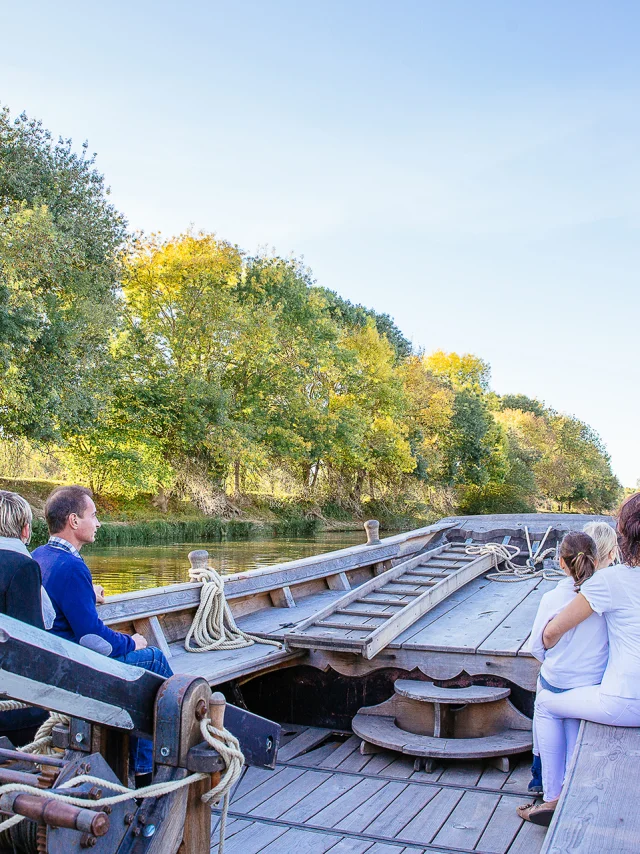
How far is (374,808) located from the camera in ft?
11.5

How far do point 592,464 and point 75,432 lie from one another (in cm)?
4679

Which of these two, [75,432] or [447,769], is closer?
[447,769]

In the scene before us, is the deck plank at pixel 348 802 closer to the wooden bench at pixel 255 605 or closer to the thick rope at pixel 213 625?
the wooden bench at pixel 255 605

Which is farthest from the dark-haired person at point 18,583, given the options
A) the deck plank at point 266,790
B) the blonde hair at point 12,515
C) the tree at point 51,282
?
the tree at point 51,282

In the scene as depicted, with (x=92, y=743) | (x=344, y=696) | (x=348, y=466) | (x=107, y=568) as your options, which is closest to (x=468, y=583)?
(x=344, y=696)

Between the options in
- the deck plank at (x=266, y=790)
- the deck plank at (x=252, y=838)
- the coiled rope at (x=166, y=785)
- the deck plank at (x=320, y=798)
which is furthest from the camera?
the deck plank at (x=266, y=790)

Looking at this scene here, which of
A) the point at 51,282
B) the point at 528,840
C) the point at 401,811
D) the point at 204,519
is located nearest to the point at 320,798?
the point at 401,811

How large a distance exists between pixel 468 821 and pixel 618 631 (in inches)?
49.2

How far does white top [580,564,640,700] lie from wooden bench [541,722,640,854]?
0.61 ft

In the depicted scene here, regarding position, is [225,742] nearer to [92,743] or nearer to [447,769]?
[92,743]

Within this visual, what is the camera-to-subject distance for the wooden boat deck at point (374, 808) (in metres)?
3.15

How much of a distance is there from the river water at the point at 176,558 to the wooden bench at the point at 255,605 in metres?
4.74

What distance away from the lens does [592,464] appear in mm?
57531

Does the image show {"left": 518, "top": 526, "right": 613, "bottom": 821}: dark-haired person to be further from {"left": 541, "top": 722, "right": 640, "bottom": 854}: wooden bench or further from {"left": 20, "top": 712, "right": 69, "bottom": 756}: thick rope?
{"left": 20, "top": 712, "right": 69, "bottom": 756}: thick rope
